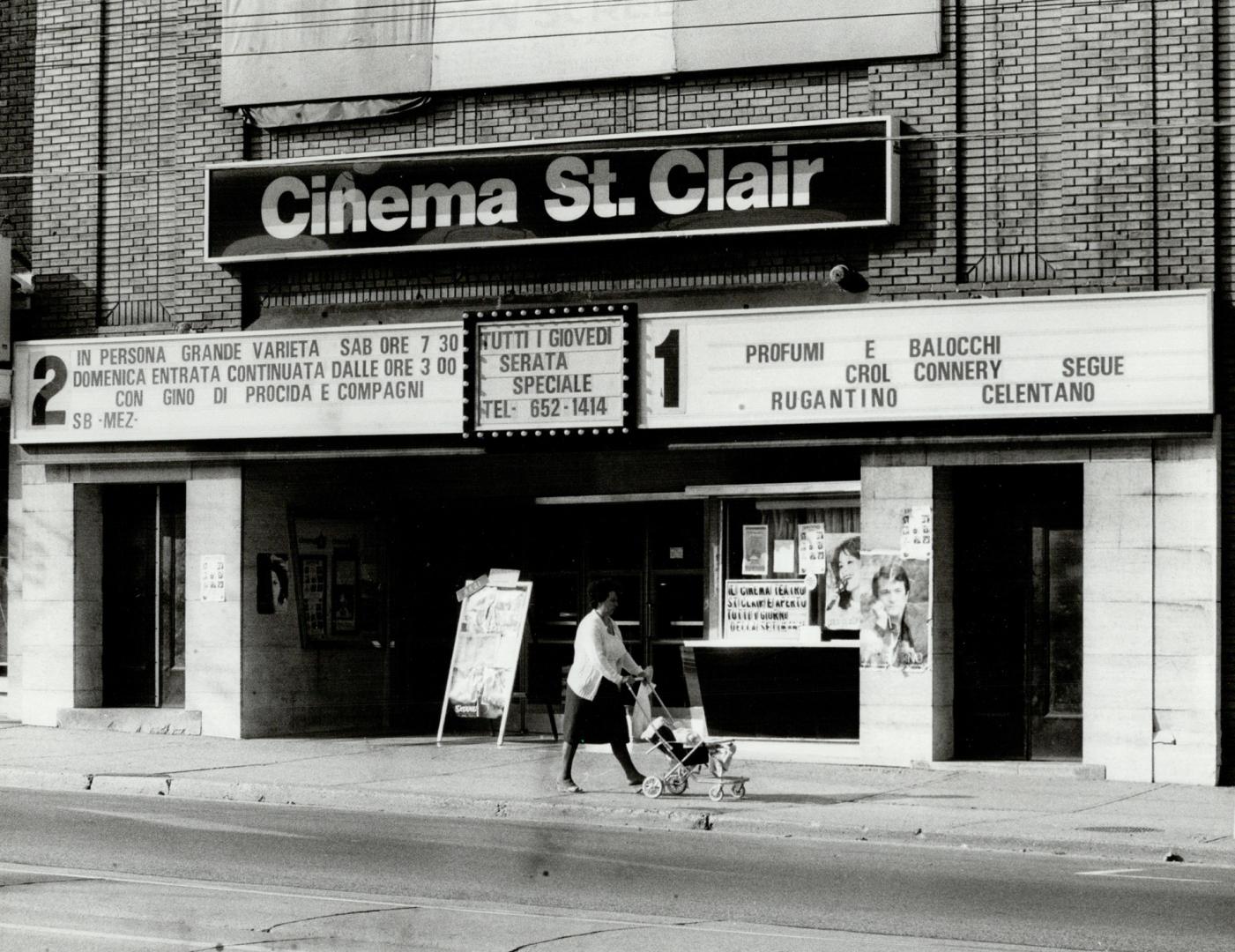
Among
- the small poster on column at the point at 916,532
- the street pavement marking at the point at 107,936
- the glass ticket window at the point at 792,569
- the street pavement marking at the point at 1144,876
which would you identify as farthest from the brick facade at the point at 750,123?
the street pavement marking at the point at 107,936

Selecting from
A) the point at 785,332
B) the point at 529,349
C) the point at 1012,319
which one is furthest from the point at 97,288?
the point at 1012,319

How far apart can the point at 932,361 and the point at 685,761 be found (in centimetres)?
471

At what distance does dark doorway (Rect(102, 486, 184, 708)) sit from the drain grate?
37.2 feet

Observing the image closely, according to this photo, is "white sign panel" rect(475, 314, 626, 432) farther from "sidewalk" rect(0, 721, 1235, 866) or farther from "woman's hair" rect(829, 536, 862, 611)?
"sidewalk" rect(0, 721, 1235, 866)

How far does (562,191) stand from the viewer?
19297 mm

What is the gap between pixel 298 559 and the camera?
69.9ft

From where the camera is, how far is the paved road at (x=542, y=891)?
31.0ft

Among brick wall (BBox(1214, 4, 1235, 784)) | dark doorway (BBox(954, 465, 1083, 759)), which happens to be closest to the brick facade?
brick wall (BBox(1214, 4, 1235, 784))

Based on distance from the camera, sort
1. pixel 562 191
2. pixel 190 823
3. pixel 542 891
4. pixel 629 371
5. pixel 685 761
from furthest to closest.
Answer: pixel 562 191
pixel 629 371
pixel 685 761
pixel 190 823
pixel 542 891

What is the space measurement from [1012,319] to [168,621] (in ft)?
33.8

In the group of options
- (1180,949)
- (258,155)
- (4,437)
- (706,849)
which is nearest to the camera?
(1180,949)

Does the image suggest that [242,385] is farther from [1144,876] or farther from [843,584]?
[1144,876]

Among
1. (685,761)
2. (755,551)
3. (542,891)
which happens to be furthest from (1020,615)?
(542,891)

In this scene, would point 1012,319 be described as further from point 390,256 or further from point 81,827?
point 81,827
